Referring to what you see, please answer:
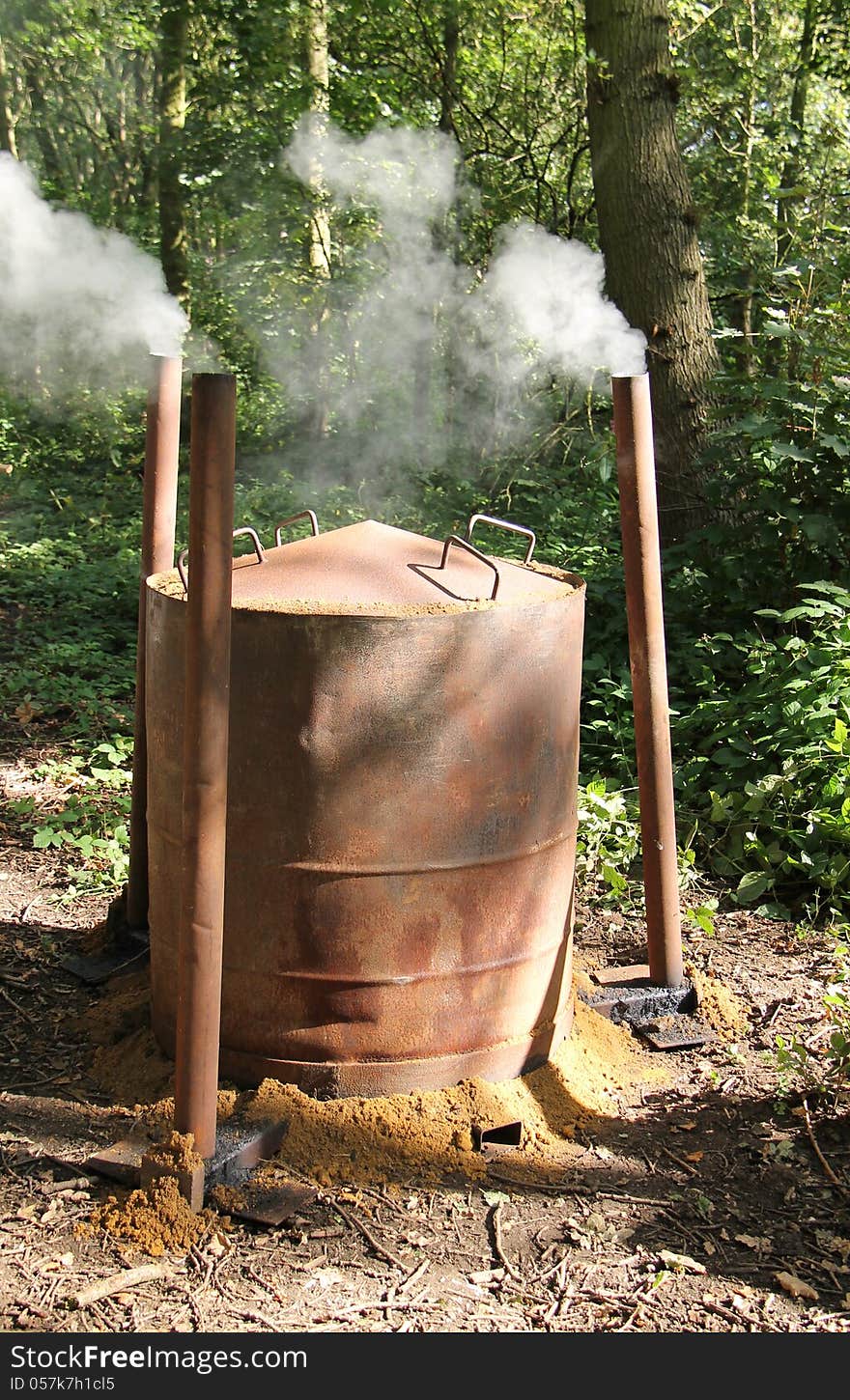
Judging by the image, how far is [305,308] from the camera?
9219 millimetres

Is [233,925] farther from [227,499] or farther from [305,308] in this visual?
[305,308]

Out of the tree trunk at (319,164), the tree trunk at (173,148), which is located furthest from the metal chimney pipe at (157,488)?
the tree trunk at (173,148)

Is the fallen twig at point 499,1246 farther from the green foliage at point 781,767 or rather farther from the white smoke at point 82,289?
the white smoke at point 82,289

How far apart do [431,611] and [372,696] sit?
235 mm

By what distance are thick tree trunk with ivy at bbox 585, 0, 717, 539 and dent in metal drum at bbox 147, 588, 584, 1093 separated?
3400 mm

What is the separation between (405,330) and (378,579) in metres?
7.34

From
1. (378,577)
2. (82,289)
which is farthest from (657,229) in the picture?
(378,577)

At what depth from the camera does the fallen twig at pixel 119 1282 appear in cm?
232

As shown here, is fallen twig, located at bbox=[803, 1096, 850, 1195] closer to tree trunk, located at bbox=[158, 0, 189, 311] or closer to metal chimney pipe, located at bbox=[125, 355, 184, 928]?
metal chimney pipe, located at bbox=[125, 355, 184, 928]

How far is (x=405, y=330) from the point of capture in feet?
32.1

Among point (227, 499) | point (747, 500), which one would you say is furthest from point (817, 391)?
point (227, 499)

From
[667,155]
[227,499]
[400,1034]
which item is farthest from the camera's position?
[667,155]

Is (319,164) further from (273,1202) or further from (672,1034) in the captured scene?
(273,1202)

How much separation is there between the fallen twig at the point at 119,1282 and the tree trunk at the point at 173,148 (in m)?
8.76
